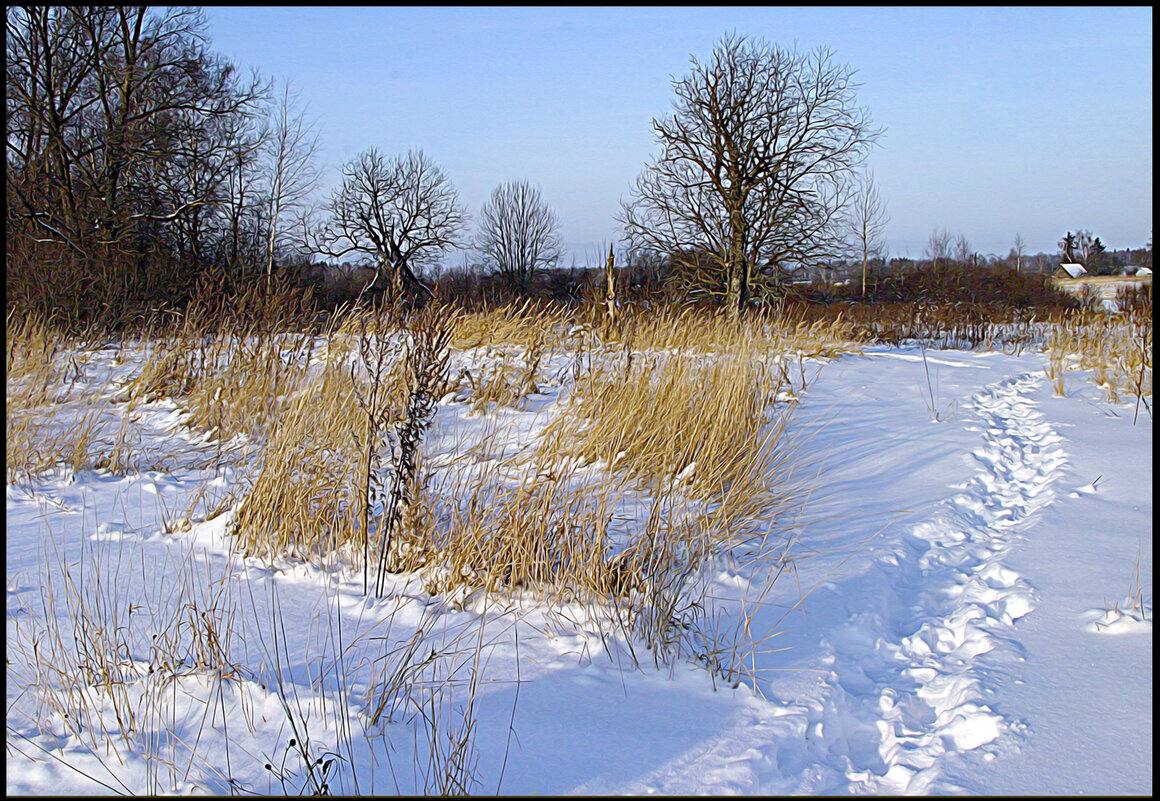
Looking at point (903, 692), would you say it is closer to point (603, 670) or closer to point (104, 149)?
point (603, 670)

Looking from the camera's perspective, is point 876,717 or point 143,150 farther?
point 143,150

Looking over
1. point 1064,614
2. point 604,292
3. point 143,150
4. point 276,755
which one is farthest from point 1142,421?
point 143,150

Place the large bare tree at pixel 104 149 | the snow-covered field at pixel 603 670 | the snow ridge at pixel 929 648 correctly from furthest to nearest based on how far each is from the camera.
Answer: the large bare tree at pixel 104 149, the snow ridge at pixel 929 648, the snow-covered field at pixel 603 670

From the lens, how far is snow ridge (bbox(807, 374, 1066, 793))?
185cm

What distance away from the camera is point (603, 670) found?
85.5 inches

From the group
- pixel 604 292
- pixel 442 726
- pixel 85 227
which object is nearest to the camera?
pixel 442 726

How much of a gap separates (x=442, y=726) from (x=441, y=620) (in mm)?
615

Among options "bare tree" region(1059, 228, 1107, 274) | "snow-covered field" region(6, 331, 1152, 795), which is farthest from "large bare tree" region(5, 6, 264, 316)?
"bare tree" region(1059, 228, 1107, 274)

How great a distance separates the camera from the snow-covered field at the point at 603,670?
167 centimetres

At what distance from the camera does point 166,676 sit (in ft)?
6.24

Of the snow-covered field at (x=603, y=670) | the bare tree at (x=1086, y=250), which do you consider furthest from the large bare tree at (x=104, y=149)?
the bare tree at (x=1086, y=250)

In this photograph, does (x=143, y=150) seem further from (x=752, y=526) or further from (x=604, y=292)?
(x=752, y=526)

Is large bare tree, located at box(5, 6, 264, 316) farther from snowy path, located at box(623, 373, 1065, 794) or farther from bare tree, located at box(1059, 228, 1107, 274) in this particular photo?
bare tree, located at box(1059, 228, 1107, 274)

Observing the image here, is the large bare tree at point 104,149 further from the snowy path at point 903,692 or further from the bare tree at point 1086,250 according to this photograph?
the bare tree at point 1086,250
